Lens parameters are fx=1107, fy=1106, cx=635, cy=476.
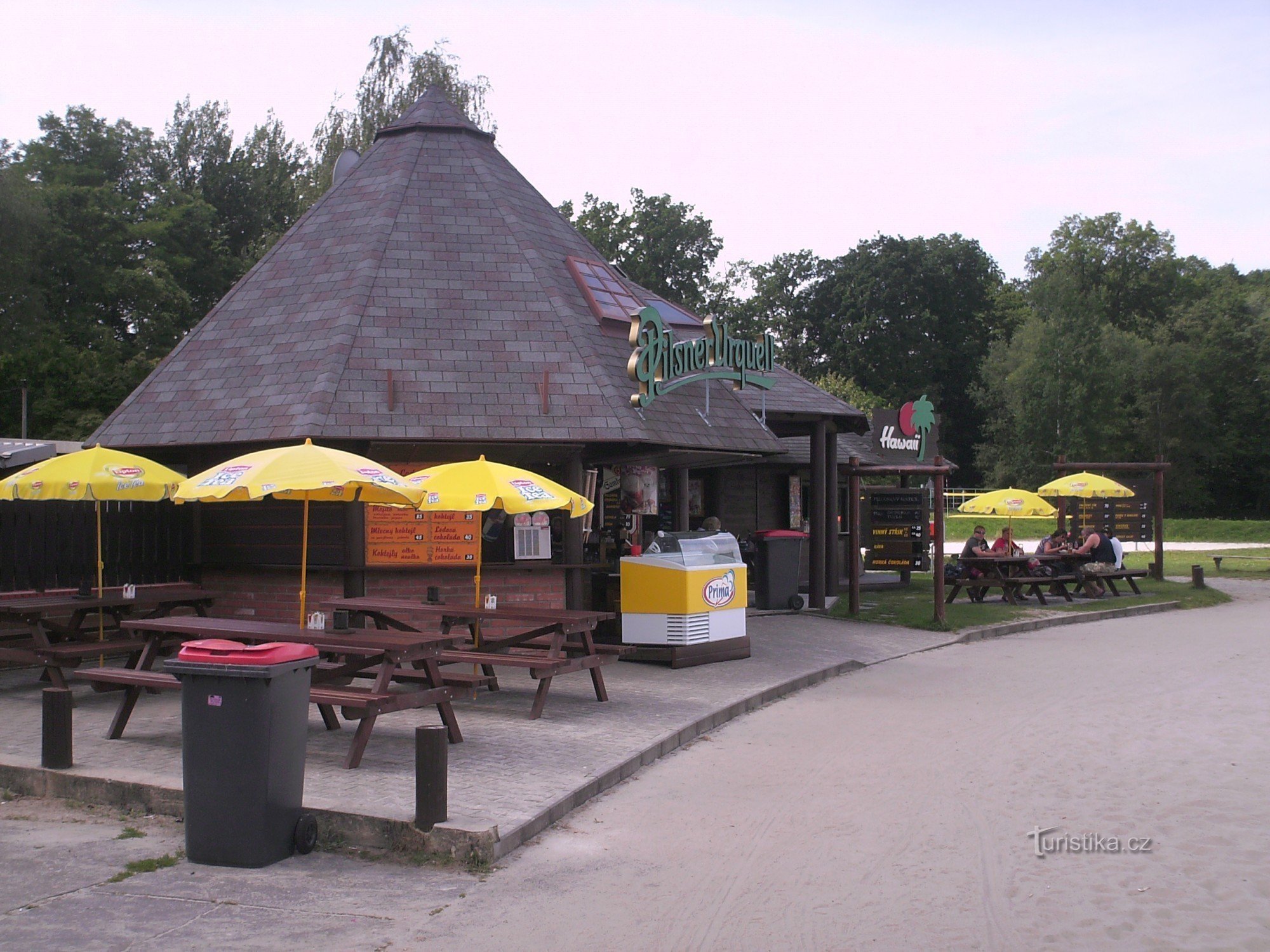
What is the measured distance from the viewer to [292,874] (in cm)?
575

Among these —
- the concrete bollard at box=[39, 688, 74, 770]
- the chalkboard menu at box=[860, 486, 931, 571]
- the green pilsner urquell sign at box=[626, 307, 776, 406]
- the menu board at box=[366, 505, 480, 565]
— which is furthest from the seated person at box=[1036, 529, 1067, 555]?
the concrete bollard at box=[39, 688, 74, 770]

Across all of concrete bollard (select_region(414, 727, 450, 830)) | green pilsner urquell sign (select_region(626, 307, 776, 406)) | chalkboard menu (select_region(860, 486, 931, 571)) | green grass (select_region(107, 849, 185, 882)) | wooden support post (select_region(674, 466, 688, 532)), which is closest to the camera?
green grass (select_region(107, 849, 185, 882))

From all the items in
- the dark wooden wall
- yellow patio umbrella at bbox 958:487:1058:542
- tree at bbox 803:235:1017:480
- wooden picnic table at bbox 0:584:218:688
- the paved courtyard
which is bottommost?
the paved courtyard

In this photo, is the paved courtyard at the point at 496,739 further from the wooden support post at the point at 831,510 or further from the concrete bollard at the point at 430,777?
the wooden support post at the point at 831,510

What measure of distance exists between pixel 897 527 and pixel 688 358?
10.4m

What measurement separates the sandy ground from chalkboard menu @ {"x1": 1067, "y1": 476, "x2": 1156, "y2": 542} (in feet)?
52.6

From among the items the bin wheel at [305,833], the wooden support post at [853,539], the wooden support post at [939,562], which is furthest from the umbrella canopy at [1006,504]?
the bin wheel at [305,833]

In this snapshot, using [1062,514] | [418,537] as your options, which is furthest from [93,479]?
[1062,514]

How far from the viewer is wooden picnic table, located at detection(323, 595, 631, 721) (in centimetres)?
960

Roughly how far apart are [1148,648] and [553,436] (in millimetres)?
8802

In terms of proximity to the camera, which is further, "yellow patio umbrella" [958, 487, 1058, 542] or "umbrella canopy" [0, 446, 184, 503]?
"yellow patio umbrella" [958, 487, 1058, 542]
